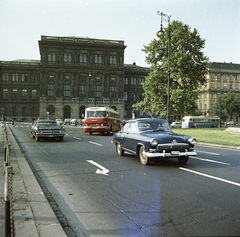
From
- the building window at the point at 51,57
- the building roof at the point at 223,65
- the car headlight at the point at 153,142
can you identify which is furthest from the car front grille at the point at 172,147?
the building roof at the point at 223,65

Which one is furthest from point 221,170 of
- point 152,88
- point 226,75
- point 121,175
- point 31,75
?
point 226,75

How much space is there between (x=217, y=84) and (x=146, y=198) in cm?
11074

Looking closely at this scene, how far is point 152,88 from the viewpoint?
36688mm

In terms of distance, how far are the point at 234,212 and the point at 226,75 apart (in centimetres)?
11470

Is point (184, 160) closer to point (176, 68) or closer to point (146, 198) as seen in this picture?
point (146, 198)

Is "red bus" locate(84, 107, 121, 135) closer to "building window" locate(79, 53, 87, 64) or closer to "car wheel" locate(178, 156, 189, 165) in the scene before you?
"car wheel" locate(178, 156, 189, 165)

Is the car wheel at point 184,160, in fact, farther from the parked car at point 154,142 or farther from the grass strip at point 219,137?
the grass strip at point 219,137

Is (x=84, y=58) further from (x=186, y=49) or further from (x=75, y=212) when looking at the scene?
(x=75, y=212)

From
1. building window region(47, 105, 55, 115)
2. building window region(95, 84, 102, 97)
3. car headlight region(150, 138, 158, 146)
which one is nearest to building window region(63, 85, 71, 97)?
building window region(47, 105, 55, 115)

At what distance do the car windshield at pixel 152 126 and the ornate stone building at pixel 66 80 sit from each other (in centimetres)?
7100

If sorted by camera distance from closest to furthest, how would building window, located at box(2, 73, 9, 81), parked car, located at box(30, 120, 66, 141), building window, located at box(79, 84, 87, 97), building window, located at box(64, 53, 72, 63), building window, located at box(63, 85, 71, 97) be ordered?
parked car, located at box(30, 120, 66, 141)
building window, located at box(64, 53, 72, 63)
building window, located at box(63, 85, 71, 97)
building window, located at box(79, 84, 87, 97)
building window, located at box(2, 73, 9, 81)

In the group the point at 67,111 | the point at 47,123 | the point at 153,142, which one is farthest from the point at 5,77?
the point at 153,142

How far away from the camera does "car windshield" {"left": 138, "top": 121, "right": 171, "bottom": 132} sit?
9.84 metres

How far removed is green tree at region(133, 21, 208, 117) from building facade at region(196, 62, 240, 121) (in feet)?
236
